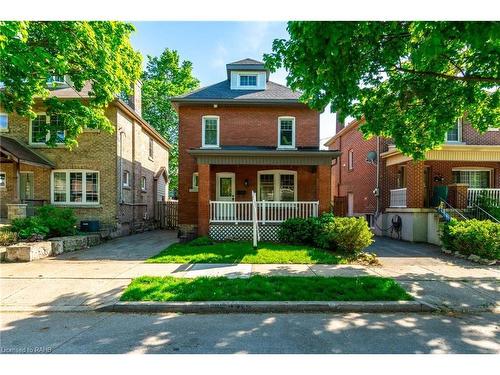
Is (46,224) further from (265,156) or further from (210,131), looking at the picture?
(265,156)

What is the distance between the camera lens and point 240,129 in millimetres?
15719

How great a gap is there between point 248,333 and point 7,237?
10.1 m

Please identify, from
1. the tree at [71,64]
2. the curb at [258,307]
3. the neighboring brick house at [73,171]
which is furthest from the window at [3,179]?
the curb at [258,307]

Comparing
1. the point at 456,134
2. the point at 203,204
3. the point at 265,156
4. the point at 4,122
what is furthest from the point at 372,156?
the point at 4,122

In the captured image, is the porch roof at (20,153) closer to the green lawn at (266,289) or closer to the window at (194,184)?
the window at (194,184)

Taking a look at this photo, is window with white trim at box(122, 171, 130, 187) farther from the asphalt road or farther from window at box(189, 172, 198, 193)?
the asphalt road

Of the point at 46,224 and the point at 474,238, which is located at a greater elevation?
the point at 46,224

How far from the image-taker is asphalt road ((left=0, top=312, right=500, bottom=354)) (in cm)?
399

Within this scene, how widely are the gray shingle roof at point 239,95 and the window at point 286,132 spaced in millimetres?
1041

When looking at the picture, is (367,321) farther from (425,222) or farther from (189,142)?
(189,142)

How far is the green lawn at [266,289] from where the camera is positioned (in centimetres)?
575

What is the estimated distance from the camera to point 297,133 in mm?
15750
